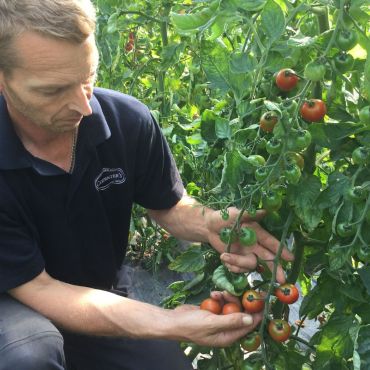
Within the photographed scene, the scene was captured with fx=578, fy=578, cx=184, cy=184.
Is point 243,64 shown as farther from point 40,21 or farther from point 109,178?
point 109,178

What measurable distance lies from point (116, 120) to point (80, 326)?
51 cm

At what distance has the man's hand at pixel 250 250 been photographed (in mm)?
1091

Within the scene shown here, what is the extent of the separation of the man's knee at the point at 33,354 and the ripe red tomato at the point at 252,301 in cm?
41

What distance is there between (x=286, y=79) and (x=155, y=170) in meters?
0.60

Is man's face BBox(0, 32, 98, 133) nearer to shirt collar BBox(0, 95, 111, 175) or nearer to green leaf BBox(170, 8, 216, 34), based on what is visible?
shirt collar BBox(0, 95, 111, 175)

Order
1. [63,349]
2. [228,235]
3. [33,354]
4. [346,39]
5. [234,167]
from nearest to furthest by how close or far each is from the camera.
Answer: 1. [346,39]
2. [234,167]
3. [228,235]
4. [33,354]
5. [63,349]

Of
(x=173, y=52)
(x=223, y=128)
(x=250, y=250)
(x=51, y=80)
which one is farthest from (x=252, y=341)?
→ (x=173, y=52)

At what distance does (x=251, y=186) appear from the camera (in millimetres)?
942

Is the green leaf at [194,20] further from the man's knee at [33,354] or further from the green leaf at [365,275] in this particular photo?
the man's knee at [33,354]

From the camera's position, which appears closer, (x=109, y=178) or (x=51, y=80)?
(x=51, y=80)

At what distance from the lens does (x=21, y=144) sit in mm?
1308

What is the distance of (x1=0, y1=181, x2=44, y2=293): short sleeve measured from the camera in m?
1.23

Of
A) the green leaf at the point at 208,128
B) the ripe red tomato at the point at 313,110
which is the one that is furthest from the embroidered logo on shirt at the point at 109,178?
the ripe red tomato at the point at 313,110

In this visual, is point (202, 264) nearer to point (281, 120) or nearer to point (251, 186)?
point (251, 186)
